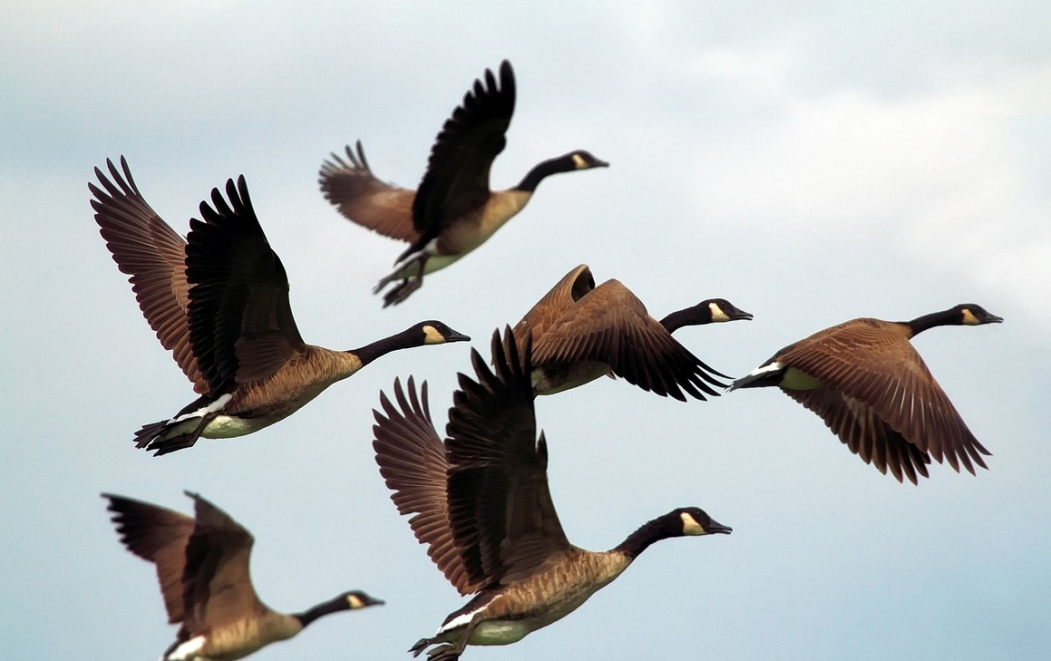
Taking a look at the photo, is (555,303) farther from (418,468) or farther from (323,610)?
(323,610)

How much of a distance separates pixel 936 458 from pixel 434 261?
5.07m

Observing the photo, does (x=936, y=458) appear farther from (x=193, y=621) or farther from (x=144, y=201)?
(x=144, y=201)

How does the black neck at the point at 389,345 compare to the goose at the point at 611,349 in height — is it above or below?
above

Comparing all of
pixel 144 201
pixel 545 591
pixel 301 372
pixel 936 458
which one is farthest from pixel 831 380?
pixel 144 201

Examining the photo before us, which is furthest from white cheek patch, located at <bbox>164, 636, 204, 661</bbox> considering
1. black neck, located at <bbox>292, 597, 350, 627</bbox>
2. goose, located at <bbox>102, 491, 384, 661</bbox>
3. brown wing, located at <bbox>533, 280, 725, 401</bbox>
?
brown wing, located at <bbox>533, 280, 725, 401</bbox>

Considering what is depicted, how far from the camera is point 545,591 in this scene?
37.4 feet

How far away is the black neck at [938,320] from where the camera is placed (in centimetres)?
1487

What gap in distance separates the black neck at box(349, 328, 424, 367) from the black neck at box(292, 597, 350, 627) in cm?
348

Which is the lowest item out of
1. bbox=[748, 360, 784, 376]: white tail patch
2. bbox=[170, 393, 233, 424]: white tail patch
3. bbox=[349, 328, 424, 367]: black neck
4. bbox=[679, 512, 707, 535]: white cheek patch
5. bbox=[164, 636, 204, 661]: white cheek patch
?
bbox=[164, 636, 204, 661]: white cheek patch

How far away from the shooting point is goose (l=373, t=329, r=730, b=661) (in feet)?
34.6

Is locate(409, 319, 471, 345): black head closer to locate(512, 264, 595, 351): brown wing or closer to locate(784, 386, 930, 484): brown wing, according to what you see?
locate(512, 264, 595, 351): brown wing

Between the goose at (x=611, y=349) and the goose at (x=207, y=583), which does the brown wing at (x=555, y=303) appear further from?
the goose at (x=207, y=583)

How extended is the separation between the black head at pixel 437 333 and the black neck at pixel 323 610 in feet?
14.5

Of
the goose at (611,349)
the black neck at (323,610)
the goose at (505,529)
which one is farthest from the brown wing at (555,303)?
the black neck at (323,610)
